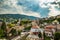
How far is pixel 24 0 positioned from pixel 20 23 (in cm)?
82

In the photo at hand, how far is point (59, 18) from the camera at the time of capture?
611 cm

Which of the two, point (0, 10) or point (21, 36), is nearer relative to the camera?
point (21, 36)

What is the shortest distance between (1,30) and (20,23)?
0.68 meters

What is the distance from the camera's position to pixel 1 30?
236 inches

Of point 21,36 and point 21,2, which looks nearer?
point 21,36

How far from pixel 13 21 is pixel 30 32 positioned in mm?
712

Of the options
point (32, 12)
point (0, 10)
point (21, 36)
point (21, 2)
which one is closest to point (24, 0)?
point (21, 2)

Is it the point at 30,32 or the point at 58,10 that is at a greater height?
the point at 58,10

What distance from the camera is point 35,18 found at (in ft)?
20.2

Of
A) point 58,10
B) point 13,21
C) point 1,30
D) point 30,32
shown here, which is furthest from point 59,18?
point 1,30

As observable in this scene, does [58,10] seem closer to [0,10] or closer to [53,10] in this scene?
[53,10]

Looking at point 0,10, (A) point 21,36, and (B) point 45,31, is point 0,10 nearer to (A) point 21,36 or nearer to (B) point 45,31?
(A) point 21,36

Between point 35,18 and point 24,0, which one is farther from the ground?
point 24,0

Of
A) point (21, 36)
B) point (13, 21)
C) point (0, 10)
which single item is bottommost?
point (21, 36)
